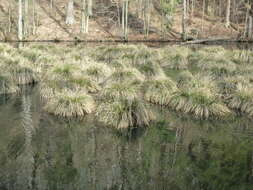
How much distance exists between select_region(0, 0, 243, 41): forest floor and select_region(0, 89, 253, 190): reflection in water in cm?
3116

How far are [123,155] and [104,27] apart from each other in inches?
1582

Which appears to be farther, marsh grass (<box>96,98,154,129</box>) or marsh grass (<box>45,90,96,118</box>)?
marsh grass (<box>45,90,96,118</box>)

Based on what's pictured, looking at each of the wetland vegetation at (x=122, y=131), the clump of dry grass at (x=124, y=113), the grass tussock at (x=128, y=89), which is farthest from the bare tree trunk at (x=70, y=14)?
the clump of dry grass at (x=124, y=113)

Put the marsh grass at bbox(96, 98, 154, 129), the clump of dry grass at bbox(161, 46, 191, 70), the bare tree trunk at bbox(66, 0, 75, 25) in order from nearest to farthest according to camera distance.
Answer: the marsh grass at bbox(96, 98, 154, 129) → the clump of dry grass at bbox(161, 46, 191, 70) → the bare tree trunk at bbox(66, 0, 75, 25)

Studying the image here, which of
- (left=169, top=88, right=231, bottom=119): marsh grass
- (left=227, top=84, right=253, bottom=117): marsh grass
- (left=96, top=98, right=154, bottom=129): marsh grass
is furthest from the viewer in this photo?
(left=227, top=84, right=253, bottom=117): marsh grass

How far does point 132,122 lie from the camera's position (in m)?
10.9

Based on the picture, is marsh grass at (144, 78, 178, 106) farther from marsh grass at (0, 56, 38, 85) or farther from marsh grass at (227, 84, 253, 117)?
marsh grass at (0, 56, 38, 85)

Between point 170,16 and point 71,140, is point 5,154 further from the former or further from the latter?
point 170,16

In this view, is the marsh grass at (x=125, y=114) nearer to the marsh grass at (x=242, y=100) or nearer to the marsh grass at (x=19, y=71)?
the marsh grass at (x=242, y=100)

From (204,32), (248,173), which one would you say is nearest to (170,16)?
(204,32)

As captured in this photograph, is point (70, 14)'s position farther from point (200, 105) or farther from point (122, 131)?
point (122, 131)

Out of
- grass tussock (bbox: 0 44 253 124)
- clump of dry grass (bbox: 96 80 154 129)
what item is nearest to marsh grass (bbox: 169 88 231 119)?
grass tussock (bbox: 0 44 253 124)

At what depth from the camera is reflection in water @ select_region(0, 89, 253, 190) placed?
741 centimetres

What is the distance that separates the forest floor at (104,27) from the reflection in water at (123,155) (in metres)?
31.2
